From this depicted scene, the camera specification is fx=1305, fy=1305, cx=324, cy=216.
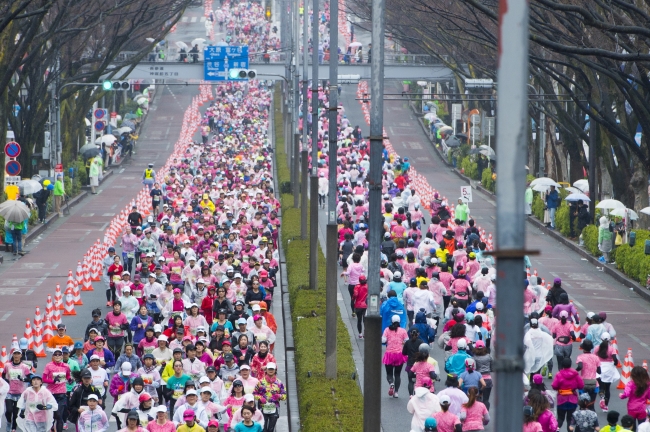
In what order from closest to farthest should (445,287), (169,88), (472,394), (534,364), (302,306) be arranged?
(472,394) → (534,364) → (445,287) → (302,306) → (169,88)

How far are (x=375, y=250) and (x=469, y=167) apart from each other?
1882 inches

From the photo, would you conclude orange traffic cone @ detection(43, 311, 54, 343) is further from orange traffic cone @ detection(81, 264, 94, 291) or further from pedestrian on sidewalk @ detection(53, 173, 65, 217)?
pedestrian on sidewalk @ detection(53, 173, 65, 217)

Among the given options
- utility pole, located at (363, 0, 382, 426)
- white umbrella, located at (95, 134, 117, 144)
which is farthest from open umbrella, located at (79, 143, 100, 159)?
utility pole, located at (363, 0, 382, 426)

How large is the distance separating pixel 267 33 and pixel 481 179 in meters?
50.9

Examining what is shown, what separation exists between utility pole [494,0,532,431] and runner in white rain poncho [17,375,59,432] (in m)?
11.6

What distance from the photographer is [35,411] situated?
53.8 ft

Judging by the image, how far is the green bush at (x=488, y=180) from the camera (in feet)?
178

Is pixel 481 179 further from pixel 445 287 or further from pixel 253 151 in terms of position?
pixel 445 287

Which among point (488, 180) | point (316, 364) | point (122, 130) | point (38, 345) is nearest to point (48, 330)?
point (38, 345)

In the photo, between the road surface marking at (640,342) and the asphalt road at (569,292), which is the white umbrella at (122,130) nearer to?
the asphalt road at (569,292)

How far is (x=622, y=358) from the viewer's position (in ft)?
73.7

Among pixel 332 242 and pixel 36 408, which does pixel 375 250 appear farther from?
pixel 332 242

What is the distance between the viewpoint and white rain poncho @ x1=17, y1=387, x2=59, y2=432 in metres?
16.4

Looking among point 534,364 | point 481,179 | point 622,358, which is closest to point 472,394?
point 534,364
